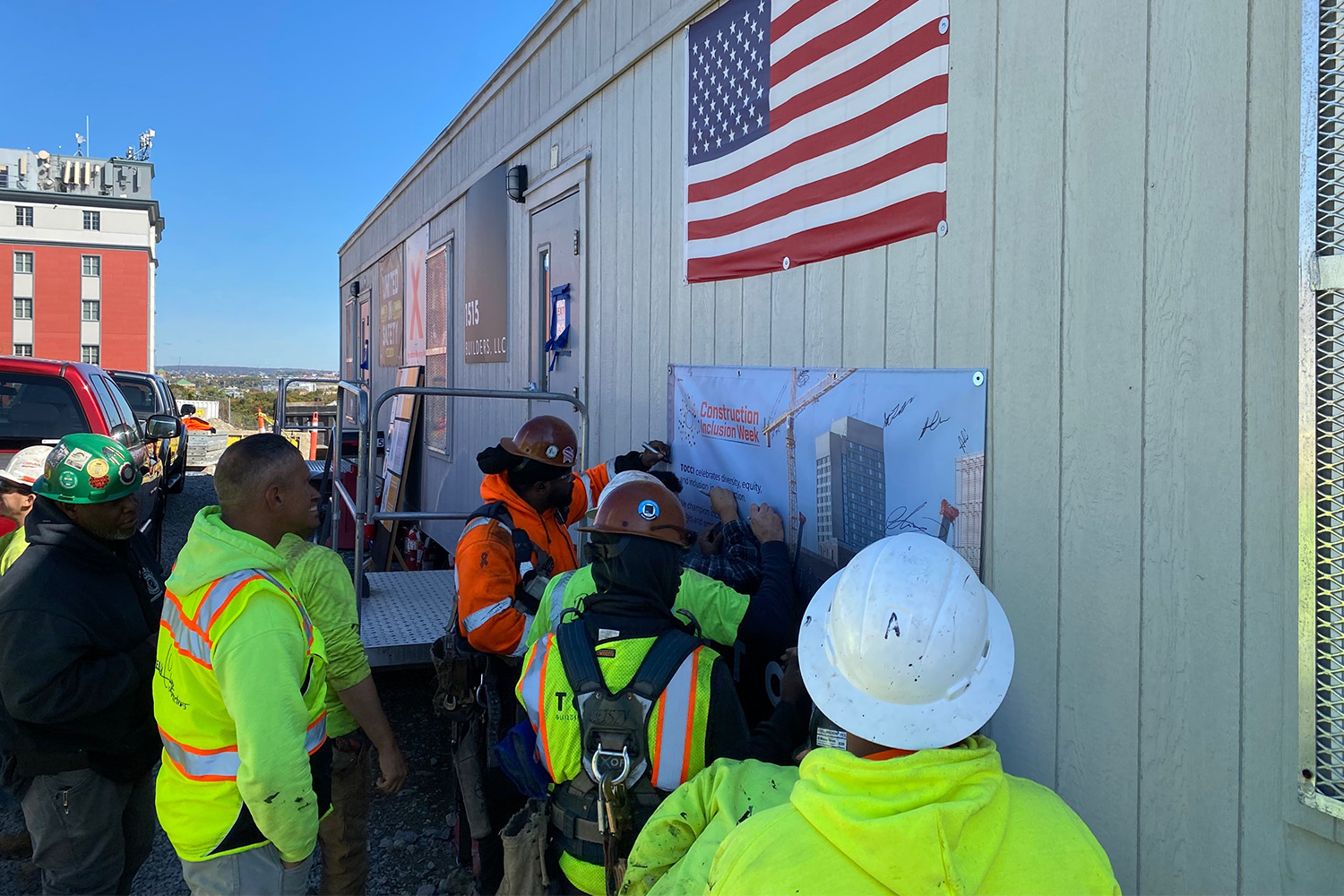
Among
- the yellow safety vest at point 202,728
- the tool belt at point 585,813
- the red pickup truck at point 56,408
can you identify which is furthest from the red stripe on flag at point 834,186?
the red pickup truck at point 56,408

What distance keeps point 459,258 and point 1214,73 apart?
710 cm

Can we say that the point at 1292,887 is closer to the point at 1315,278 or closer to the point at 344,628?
the point at 1315,278

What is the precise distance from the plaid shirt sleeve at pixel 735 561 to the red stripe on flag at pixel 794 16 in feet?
6.16

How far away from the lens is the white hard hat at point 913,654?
1.20 metres

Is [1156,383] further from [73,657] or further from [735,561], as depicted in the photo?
[73,657]

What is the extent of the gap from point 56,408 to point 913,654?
23.4ft

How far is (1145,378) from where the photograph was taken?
1.86 m

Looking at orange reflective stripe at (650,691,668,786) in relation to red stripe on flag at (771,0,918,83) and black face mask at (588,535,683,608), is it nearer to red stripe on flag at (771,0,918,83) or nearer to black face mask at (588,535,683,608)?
black face mask at (588,535,683,608)

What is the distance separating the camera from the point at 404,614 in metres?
5.21

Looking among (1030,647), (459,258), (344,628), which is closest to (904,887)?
(1030,647)

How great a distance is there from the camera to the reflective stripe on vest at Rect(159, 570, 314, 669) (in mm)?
2129

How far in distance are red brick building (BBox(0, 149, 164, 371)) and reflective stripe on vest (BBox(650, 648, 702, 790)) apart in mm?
55476
